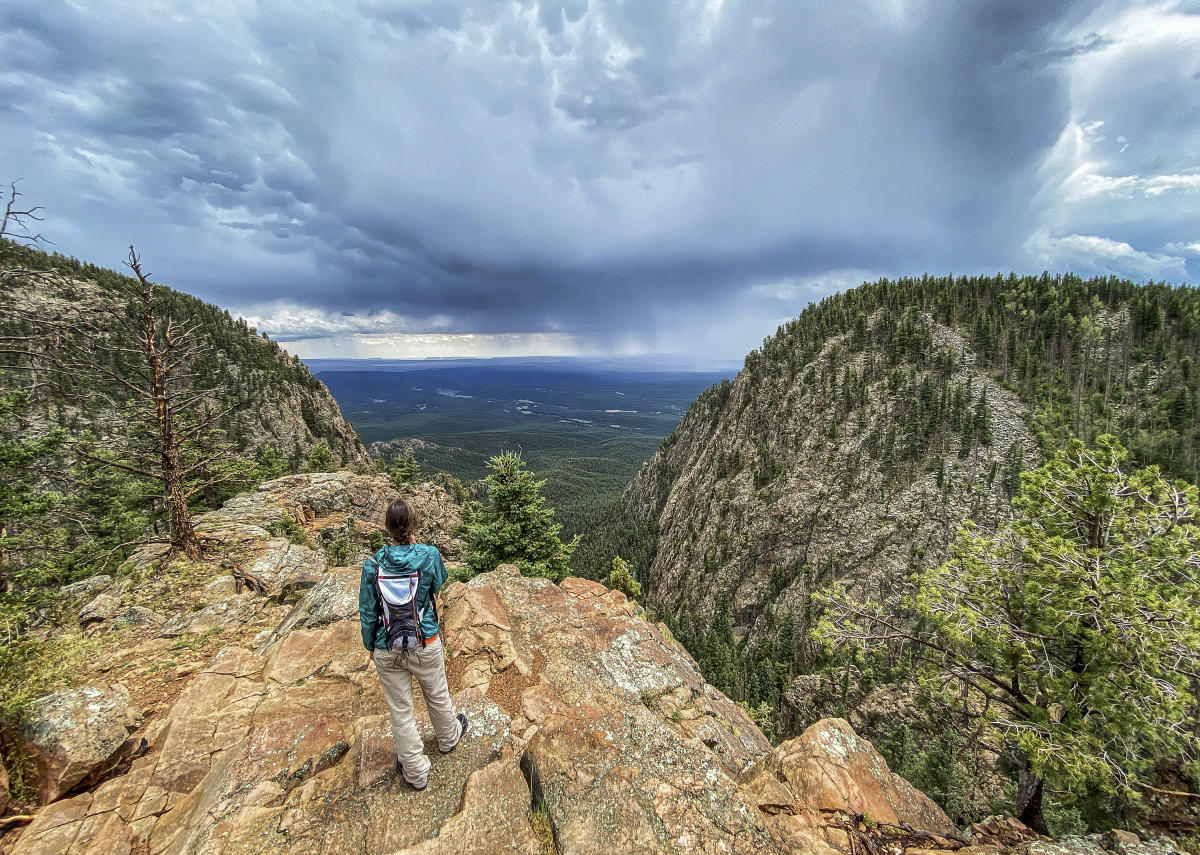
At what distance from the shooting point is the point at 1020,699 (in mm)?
10328

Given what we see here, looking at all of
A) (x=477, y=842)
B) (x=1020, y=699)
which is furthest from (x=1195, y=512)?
(x=477, y=842)

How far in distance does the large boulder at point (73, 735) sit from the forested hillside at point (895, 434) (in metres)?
70.2

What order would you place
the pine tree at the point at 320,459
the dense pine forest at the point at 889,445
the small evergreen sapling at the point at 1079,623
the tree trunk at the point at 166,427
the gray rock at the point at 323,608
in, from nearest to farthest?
1. the small evergreen sapling at the point at 1079,623
2. the gray rock at the point at 323,608
3. the tree trunk at the point at 166,427
4. the pine tree at the point at 320,459
5. the dense pine forest at the point at 889,445

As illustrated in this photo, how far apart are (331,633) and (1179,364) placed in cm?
12465

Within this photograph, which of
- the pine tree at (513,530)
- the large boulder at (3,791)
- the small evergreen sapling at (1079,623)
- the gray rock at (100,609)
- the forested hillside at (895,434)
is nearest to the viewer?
the large boulder at (3,791)

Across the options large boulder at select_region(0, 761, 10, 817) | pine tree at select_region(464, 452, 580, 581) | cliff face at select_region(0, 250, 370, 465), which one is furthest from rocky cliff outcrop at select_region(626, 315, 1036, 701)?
cliff face at select_region(0, 250, 370, 465)

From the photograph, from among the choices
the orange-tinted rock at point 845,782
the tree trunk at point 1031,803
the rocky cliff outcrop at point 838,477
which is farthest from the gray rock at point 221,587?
the rocky cliff outcrop at point 838,477

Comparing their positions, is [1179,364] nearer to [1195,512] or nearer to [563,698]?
[1195,512]

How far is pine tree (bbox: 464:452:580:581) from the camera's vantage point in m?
20.7

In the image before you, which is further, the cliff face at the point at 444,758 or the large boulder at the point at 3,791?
the cliff face at the point at 444,758

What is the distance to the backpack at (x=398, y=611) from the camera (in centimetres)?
609

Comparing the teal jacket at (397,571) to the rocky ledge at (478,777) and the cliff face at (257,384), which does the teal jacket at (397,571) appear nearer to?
the rocky ledge at (478,777)

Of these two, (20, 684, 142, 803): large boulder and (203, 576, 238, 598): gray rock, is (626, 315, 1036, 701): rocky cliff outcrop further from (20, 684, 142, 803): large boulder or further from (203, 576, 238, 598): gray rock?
(20, 684, 142, 803): large boulder

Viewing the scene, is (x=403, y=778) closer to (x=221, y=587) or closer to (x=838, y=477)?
(x=221, y=587)
